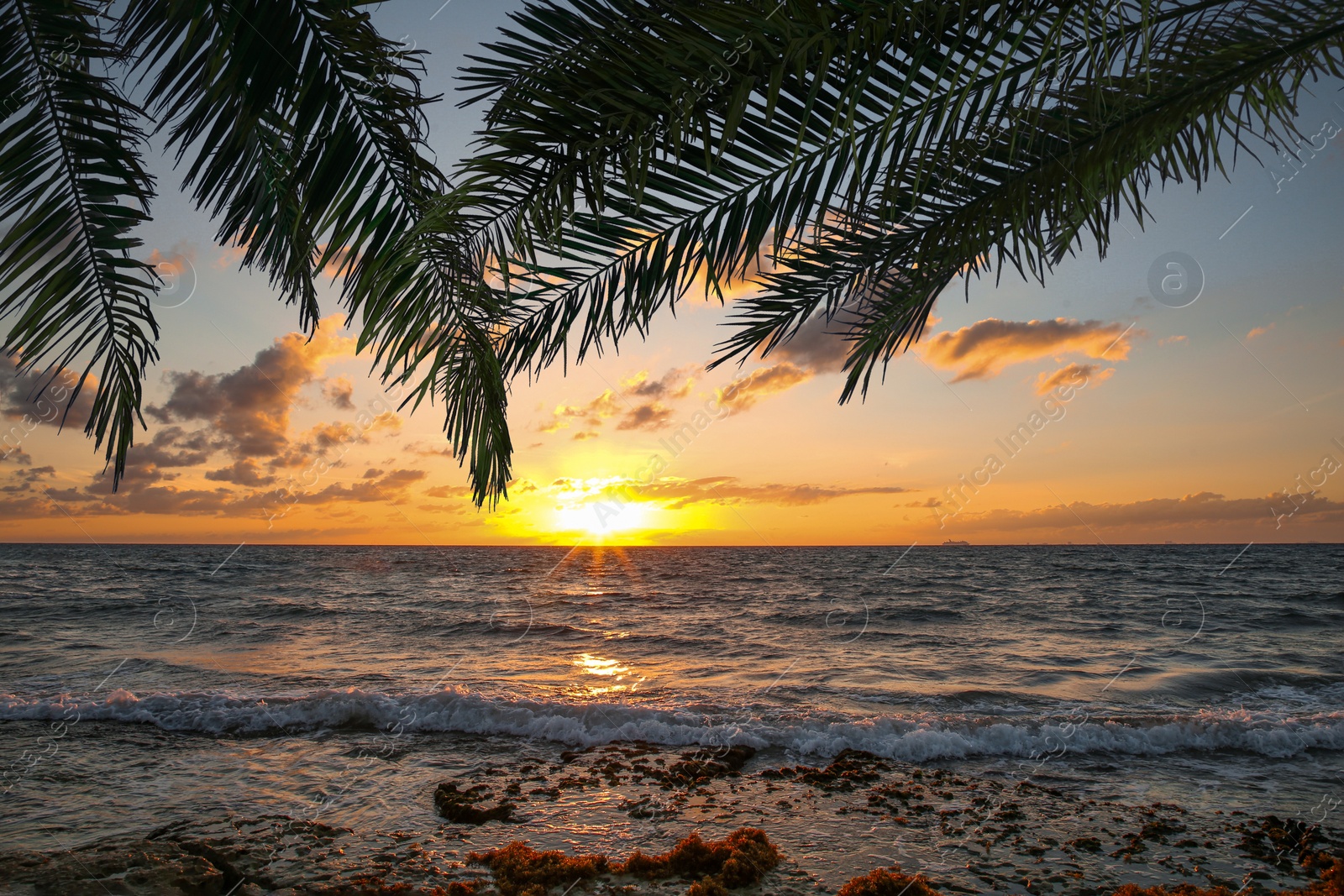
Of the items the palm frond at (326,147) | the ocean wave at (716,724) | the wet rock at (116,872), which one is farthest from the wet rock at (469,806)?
the palm frond at (326,147)

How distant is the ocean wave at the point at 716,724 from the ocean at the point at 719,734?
0.05 metres

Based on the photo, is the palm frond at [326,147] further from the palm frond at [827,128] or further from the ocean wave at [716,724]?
the ocean wave at [716,724]

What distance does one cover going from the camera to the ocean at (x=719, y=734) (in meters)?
5.53

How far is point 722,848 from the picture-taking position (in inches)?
197

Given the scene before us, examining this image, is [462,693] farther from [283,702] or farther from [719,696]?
[719,696]

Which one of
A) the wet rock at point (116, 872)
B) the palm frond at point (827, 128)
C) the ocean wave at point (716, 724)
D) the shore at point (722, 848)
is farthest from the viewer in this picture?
the ocean wave at point (716, 724)

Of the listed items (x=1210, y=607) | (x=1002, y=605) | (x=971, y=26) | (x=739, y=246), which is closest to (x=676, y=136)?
(x=739, y=246)

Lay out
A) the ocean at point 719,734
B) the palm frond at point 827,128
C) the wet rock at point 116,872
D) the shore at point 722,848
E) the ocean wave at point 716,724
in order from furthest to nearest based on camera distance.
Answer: the ocean wave at point 716,724 → the ocean at point 719,734 → the shore at point 722,848 → the wet rock at point 116,872 → the palm frond at point 827,128

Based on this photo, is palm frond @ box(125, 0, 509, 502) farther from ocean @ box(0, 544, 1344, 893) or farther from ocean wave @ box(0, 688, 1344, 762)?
ocean wave @ box(0, 688, 1344, 762)

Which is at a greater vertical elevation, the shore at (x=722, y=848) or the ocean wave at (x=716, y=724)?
the shore at (x=722, y=848)

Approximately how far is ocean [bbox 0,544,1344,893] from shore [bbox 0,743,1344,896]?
0.04 metres

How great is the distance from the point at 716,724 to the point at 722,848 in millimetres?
3924

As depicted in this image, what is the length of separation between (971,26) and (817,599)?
1048 inches

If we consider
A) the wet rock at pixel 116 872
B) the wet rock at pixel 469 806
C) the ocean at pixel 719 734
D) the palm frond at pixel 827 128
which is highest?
the palm frond at pixel 827 128
